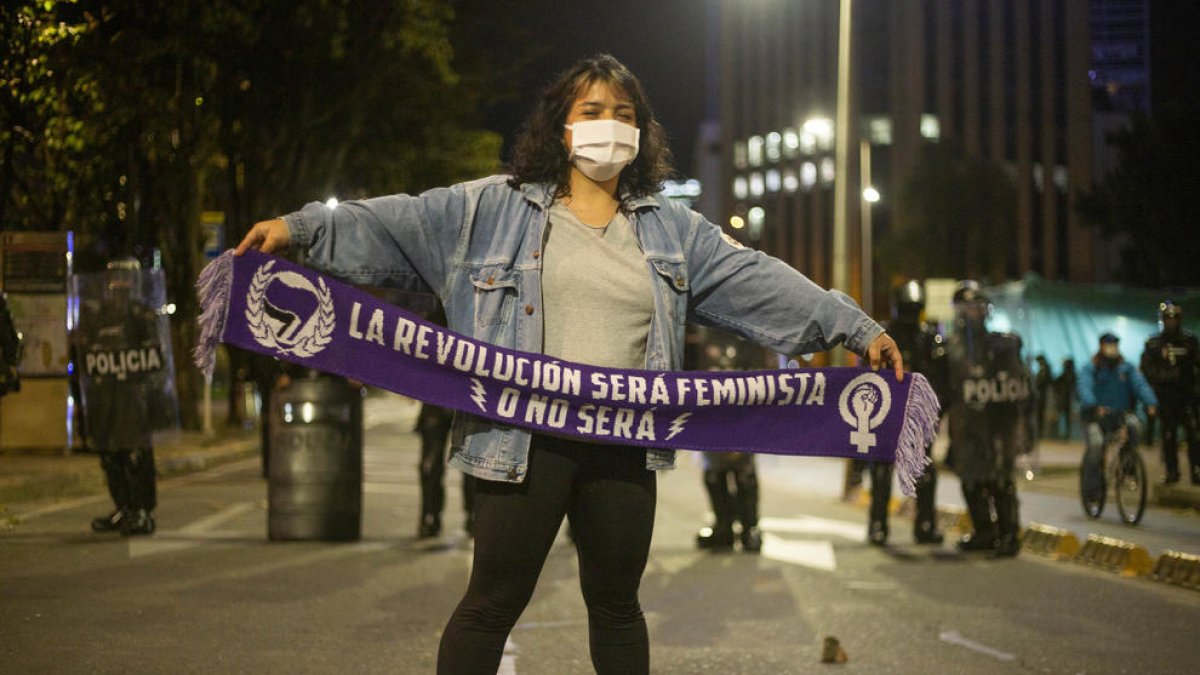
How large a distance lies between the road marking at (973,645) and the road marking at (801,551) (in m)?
2.50

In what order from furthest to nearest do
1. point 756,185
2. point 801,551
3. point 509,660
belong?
point 756,185
point 801,551
point 509,660

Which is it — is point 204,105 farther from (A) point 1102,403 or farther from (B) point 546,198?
(B) point 546,198

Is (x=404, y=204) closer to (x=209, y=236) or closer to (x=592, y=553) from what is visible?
(x=592, y=553)

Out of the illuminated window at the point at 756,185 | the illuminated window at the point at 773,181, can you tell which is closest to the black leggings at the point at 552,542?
the illuminated window at the point at 773,181

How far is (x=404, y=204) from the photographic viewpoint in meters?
3.92

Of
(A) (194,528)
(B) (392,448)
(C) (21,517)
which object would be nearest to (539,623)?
(A) (194,528)

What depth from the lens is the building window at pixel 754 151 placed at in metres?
121

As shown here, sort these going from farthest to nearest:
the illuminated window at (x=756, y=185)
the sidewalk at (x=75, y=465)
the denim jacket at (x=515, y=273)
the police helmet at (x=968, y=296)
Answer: the illuminated window at (x=756, y=185)
the sidewalk at (x=75, y=465)
the police helmet at (x=968, y=296)
the denim jacket at (x=515, y=273)

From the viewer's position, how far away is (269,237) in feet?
12.3

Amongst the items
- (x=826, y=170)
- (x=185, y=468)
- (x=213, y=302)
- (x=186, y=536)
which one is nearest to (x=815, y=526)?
(x=186, y=536)

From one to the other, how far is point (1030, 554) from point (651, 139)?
308 inches

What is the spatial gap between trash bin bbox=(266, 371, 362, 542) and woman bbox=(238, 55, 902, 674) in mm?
6588

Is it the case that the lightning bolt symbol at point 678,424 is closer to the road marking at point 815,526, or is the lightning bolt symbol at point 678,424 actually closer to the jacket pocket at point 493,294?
the jacket pocket at point 493,294

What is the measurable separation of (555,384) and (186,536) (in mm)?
7501
